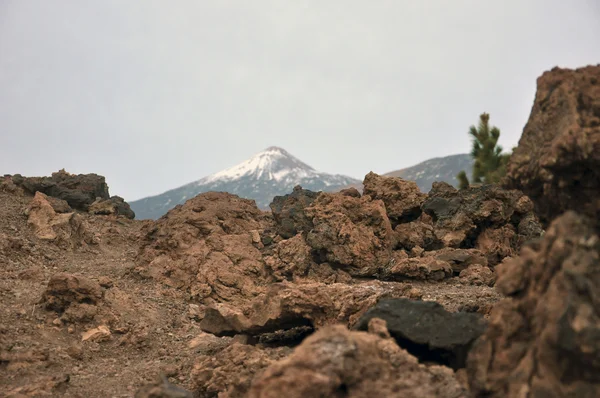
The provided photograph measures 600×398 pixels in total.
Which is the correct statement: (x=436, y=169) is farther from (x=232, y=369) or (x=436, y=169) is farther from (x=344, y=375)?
(x=344, y=375)

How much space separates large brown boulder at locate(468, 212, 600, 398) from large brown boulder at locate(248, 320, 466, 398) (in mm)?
607

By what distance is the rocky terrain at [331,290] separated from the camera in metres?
5.96

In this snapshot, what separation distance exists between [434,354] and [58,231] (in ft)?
64.0

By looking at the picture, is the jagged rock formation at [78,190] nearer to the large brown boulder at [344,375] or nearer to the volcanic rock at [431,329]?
the volcanic rock at [431,329]

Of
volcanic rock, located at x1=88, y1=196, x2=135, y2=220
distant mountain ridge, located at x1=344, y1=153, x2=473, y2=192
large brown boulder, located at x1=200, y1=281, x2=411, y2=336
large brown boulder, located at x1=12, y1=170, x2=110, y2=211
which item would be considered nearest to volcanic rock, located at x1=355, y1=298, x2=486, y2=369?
large brown boulder, located at x1=200, y1=281, x2=411, y2=336

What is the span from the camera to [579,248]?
5570 mm

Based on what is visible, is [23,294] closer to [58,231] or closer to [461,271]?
[58,231]

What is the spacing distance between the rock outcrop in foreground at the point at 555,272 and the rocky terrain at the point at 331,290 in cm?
2

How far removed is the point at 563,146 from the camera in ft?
23.1

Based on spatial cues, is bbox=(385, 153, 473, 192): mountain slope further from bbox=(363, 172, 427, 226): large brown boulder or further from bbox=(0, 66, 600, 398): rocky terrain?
bbox=(0, 66, 600, 398): rocky terrain

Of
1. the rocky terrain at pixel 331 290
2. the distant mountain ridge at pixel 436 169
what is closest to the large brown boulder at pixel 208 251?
the rocky terrain at pixel 331 290

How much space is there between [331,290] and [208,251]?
30.0ft

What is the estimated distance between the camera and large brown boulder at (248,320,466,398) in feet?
19.4

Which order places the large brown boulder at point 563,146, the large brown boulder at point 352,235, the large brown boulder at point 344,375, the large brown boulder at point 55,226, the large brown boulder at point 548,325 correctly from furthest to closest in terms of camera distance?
1. the large brown boulder at point 55,226
2. the large brown boulder at point 352,235
3. the large brown boulder at point 563,146
4. the large brown boulder at point 344,375
5. the large brown boulder at point 548,325
